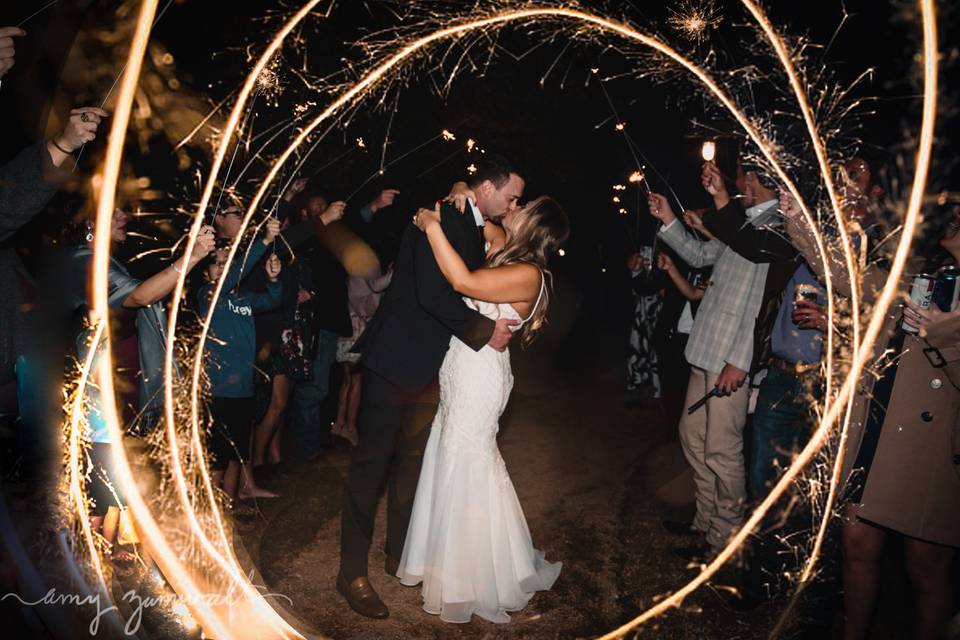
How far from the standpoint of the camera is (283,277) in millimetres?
4973

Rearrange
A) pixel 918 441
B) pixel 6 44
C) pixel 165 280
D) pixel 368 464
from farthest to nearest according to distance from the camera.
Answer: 1. pixel 368 464
2. pixel 165 280
3. pixel 918 441
4. pixel 6 44

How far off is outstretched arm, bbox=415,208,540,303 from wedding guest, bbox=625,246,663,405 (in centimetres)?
540

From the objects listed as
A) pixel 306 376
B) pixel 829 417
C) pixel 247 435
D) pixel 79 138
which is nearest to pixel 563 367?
pixel 306 376

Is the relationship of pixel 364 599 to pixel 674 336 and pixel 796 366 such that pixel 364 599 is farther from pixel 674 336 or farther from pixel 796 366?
pixel 674 336

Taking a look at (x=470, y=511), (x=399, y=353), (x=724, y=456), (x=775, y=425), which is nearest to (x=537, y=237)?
(x=399, y=353)

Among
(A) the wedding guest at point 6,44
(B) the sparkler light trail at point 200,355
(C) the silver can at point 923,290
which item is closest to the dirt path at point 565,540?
(B) the sparkler light trail at point 200,355

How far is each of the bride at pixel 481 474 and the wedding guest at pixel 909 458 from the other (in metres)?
1.71

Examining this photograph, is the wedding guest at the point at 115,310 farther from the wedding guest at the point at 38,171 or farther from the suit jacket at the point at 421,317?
the suit jacket at the point at 421,317

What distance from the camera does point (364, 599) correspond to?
3520mm

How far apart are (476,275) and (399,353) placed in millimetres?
647

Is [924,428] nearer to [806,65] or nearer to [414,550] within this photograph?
[806,65]

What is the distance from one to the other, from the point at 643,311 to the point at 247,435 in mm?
6091

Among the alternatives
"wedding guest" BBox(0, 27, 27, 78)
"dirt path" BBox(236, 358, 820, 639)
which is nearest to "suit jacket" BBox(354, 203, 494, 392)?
"dirt path" BBox(236, 358, 820, 639)

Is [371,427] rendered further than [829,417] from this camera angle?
Yes
